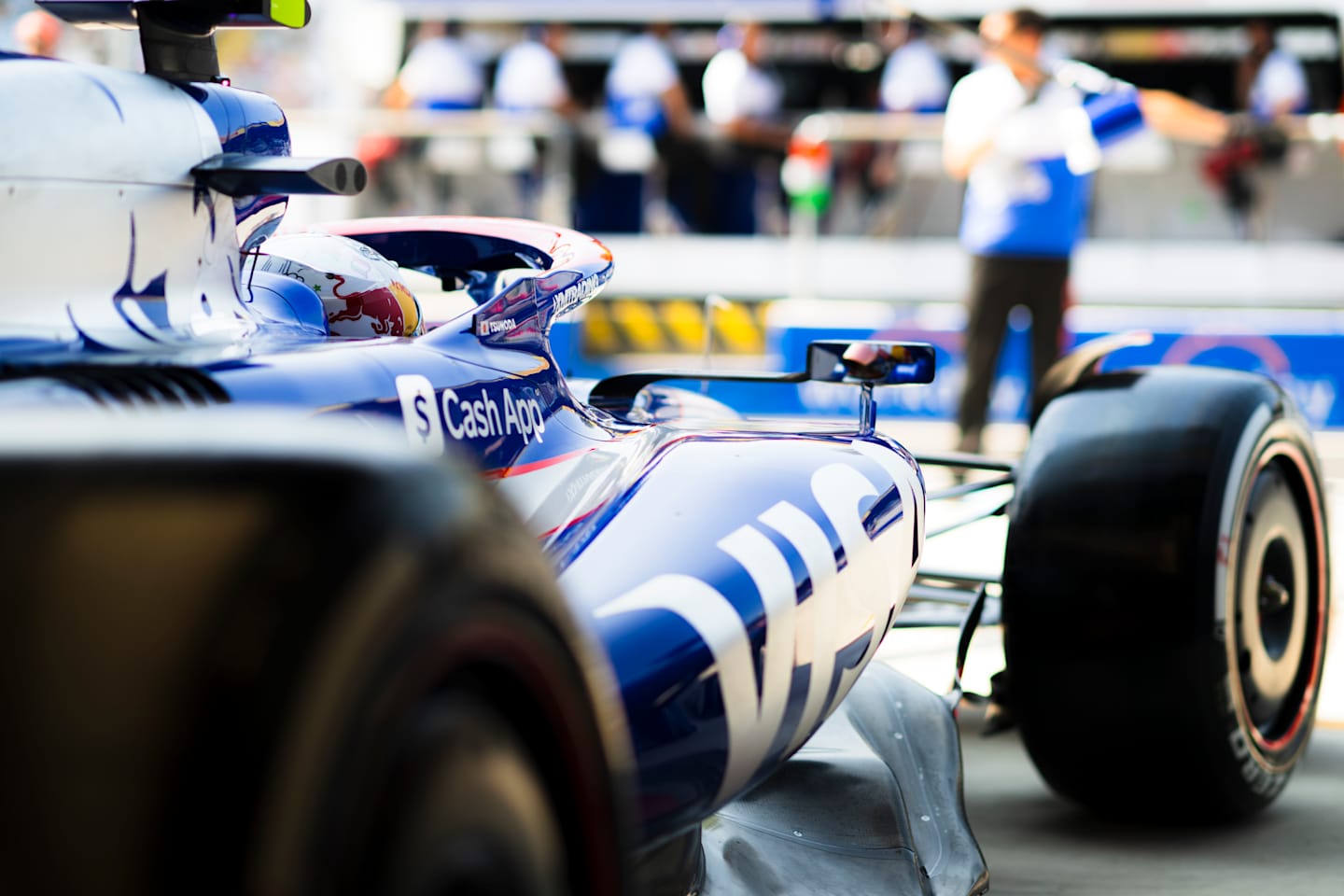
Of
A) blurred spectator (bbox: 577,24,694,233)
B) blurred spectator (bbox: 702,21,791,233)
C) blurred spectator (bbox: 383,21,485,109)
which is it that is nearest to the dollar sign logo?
blurred spectator (bbox: 577,24,694,233)

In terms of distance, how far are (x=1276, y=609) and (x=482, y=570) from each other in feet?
7.39

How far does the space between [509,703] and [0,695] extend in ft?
1.09

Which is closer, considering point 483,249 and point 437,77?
point 483,249

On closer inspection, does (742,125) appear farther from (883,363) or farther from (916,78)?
(883,363)

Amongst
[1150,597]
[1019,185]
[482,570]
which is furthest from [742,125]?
[482,570]

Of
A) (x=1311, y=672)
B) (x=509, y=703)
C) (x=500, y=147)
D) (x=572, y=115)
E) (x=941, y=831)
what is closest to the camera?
(x=509, y=703)

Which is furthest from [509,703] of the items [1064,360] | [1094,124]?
[1094,124]

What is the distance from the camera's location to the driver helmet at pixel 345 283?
2332mm

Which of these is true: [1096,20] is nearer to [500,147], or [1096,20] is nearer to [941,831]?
[500,147]

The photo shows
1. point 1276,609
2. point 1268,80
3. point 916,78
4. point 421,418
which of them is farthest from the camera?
point 916,78

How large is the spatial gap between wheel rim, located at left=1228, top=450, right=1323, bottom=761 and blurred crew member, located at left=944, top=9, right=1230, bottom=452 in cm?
360

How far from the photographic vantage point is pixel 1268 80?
10.5 meters

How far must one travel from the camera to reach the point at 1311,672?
296 centimetres

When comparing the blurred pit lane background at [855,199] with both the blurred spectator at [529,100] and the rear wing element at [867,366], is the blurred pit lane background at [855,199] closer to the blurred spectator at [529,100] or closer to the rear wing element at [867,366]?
the blurred spectator at [529,100]
